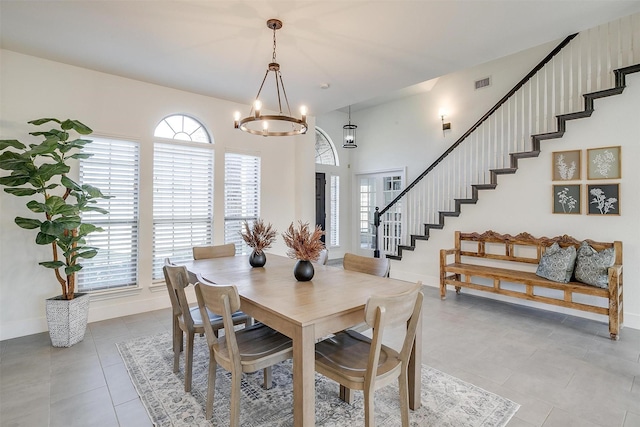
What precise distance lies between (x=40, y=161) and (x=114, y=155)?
71 centimetres

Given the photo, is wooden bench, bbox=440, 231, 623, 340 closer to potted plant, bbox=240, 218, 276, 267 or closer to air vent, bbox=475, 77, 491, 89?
air vent, bbox=475, 77, 491, 89

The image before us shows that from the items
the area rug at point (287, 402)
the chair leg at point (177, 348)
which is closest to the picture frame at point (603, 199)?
the area rug at point (287, 402)

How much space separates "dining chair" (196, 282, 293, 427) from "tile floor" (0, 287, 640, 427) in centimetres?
65

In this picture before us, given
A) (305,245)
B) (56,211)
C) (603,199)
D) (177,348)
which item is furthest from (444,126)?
(56,211)

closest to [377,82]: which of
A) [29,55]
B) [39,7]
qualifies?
[39,7]

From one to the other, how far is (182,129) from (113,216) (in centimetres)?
152

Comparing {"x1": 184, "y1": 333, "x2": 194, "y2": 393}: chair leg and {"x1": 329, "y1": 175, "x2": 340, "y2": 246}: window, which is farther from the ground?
{"x1": 329, "y1": 175, "x2": 340, "y2": 246}: window

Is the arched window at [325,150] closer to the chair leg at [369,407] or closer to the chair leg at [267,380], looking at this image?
the chair leg at [267,380]

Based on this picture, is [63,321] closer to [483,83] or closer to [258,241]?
[258,241]

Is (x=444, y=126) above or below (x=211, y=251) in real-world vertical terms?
above

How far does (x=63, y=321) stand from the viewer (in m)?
3.04

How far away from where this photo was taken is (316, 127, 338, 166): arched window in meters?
7.34

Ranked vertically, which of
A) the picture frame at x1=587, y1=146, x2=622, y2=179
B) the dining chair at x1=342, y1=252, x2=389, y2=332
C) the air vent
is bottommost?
the dining chair at x1=342, y1=252, x2=389, y2=332

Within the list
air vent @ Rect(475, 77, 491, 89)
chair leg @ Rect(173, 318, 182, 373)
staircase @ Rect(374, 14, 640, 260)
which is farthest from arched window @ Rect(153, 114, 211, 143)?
air vent @ Rect(475, 77, 491, 89)
